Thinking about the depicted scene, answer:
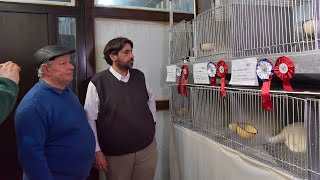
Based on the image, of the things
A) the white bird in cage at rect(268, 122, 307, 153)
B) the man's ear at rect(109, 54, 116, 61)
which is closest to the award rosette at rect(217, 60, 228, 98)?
the white bird in cage at rect(268, 122, 307, 153)

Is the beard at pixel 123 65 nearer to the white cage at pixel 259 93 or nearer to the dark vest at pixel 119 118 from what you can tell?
the dark vest at pixel 119 118

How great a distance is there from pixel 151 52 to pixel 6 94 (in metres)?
1.55

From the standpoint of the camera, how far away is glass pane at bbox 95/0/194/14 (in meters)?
2.40

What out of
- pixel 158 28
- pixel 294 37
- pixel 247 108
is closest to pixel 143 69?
pixel 158 28

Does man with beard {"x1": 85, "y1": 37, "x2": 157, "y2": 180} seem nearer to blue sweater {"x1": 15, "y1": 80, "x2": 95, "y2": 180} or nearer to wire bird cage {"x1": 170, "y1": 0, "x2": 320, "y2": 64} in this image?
blue sweater {"x1": 15, "y1": 80, "x2": 95, "y2": 180}

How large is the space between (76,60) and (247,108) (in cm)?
140

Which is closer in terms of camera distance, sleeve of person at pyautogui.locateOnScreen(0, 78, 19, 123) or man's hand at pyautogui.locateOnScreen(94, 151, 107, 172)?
sleeve of person at pyautogui.locateOnScreen(0, 78, 19, 123)

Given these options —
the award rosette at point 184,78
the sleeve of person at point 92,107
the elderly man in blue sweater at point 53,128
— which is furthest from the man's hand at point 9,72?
the award rosette at point 184,78

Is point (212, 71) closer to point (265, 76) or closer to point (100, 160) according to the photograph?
point (265, 76)

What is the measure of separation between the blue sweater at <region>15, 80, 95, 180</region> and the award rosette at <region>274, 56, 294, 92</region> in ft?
3.32

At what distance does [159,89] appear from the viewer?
8.47 feet

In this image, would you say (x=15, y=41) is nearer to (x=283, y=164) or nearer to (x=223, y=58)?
(x=223, y=58)

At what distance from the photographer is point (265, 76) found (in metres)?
1.15

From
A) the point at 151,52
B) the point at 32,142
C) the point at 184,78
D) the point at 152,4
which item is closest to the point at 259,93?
the point at 184,78
